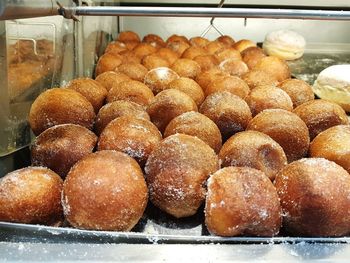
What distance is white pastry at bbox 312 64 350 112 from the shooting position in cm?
225

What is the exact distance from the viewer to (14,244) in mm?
933

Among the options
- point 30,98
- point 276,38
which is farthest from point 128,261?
point 276,38

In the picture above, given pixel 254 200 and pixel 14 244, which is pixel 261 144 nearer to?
pixel 254 200

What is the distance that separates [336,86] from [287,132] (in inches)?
42.5

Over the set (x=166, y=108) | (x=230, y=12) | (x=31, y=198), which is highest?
(x=230, y=12)

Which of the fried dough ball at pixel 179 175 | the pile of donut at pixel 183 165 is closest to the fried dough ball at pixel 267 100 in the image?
the pile of donut at pixel 183 165

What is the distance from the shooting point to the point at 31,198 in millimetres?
1035

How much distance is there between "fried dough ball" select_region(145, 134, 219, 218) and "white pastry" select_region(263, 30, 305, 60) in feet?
7.25

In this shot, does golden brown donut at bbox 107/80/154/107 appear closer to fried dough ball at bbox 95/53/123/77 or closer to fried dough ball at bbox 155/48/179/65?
fried dough ball at bbox 95/53/123/77

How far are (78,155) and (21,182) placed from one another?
0.70ft

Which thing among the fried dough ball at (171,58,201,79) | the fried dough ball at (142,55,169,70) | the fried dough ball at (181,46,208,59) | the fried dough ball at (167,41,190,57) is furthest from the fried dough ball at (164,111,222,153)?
the fried dough ball at (167,41,190,57)

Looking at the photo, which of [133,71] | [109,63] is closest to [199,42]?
[109,63]

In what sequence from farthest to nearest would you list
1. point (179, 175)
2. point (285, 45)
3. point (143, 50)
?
point (285, 45), point (143, 50), point (179, 175)

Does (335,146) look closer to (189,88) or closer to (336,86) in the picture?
(189,88)
